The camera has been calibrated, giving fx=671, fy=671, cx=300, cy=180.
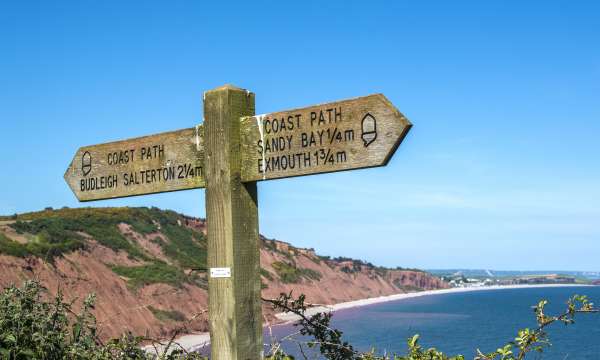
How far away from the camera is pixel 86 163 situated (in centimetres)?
376

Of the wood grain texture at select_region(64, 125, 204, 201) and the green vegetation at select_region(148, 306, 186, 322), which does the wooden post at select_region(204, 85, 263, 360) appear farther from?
the green vegetation at select_region(148, 306, 186, 322)

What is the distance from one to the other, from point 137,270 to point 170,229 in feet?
53.0

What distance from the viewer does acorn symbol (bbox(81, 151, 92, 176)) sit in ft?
12.3

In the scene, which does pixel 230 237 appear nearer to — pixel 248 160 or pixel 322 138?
pixel 248 160

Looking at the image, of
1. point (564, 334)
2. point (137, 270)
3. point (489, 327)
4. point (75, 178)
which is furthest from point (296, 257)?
point (75, 178)

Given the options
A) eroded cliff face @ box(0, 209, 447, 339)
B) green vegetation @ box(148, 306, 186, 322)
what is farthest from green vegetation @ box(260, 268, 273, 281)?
green vegetation @ box(148, 306, 186, 322)

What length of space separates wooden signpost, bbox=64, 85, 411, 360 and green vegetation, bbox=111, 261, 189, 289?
4395cm

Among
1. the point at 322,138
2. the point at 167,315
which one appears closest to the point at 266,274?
the point at 167,315

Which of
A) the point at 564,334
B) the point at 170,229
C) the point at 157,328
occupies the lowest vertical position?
the point at 564,334

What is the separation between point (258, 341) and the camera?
288 cm

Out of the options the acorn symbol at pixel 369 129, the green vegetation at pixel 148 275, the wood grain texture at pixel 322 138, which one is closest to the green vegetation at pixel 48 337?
the wood grain texture at pixel 322 138

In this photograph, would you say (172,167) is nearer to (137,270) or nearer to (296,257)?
(137,270)

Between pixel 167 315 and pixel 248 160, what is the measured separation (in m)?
42.1

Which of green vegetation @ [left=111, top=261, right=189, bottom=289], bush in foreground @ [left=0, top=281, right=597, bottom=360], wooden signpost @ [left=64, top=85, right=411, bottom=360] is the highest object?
green vegetation @ [left=111, top=261, right=189, bottom=289]
